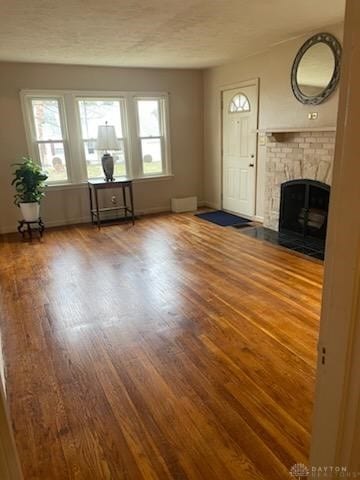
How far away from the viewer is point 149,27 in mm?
3619

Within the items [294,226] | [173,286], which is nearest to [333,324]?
[173,286]

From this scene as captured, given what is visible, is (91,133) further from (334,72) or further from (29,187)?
(334,72)

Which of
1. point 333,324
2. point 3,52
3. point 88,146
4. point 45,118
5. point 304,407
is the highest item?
point 3,52

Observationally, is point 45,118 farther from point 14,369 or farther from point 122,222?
point 14,369

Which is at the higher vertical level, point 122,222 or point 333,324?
point 333,324

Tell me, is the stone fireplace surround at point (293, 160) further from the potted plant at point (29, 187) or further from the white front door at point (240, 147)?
the potted plant at point (29, 187)

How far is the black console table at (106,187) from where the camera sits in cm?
577

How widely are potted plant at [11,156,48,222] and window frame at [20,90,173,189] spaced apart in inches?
23.9

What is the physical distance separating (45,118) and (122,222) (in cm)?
208

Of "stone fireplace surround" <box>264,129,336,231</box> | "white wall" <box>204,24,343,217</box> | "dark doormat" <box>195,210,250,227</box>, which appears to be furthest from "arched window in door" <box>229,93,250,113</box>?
"dark doormat" <box>195,210,250,227</box>

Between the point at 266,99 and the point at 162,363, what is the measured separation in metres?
4.29

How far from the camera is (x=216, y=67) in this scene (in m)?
6.19

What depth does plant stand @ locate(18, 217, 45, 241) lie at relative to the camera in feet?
17.7

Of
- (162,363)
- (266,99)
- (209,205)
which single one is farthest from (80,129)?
(162,363)
